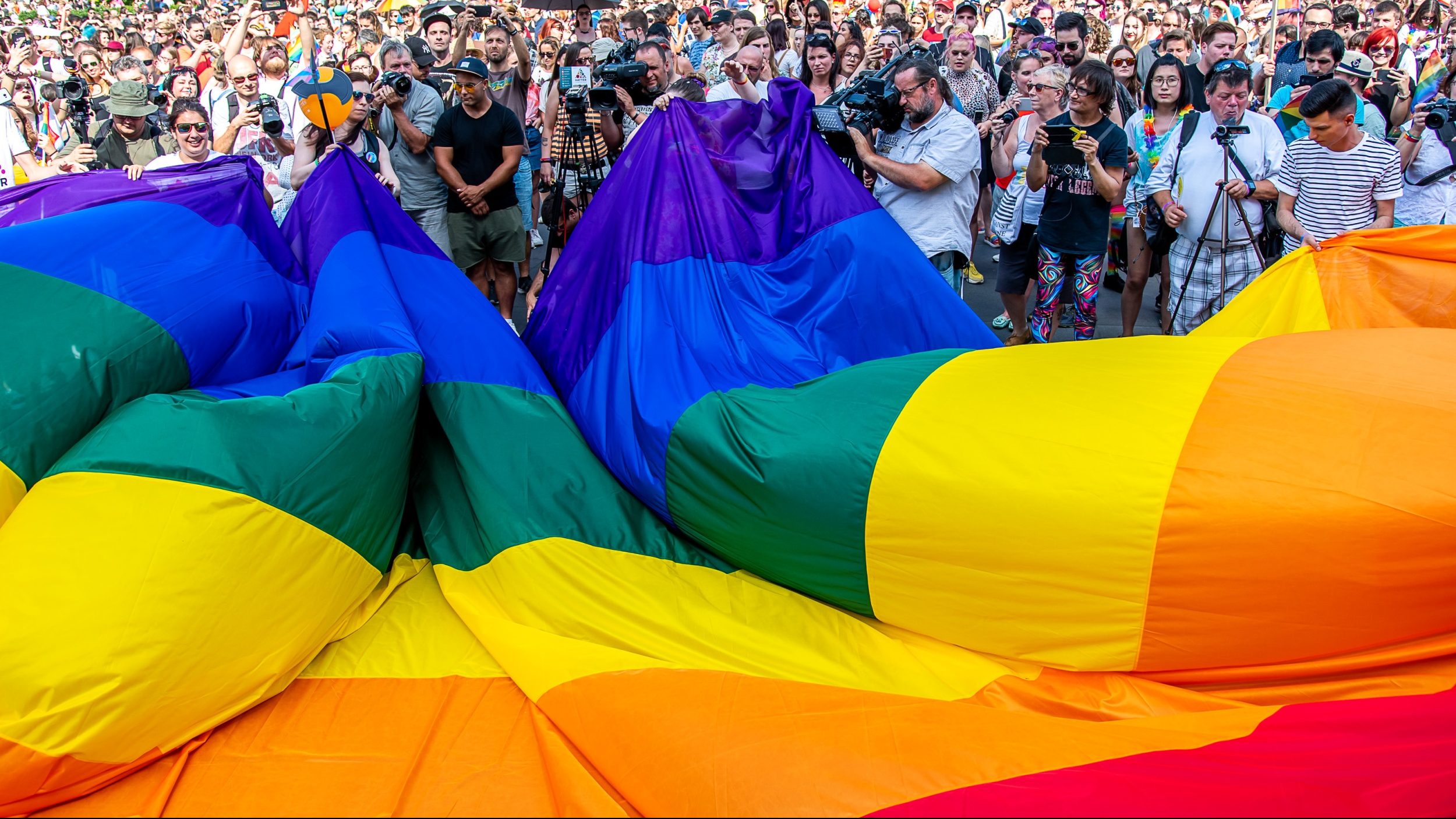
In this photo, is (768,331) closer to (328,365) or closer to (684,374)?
(684,374)

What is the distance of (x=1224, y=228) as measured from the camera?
5.09 metres

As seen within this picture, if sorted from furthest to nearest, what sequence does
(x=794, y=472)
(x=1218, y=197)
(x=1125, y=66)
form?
(x=1125, y=66) < (x=1218, y=197) < (x=794, y=472)

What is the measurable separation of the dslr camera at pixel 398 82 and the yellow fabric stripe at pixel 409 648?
146 inches

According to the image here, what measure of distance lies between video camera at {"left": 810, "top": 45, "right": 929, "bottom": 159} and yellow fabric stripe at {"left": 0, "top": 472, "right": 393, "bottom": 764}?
3.23 meters

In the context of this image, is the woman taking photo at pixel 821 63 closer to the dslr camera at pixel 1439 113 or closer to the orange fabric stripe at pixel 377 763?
the dslr camera at pixel 1439 113

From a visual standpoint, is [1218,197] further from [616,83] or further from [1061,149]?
[616,83]

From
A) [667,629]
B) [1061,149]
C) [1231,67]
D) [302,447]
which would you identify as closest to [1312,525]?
[667,629]

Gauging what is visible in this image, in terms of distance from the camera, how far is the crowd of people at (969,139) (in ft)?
16.3

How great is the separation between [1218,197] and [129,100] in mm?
5961

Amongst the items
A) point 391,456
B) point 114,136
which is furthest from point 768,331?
point 114,136

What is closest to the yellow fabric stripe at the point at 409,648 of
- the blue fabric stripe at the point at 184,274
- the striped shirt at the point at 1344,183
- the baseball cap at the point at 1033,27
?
the blue fabric stripe at the point at 184,274

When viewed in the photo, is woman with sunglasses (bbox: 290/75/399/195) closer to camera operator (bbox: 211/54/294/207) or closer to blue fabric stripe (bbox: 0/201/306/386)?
camera operator (bbox: 211/54/294/207)

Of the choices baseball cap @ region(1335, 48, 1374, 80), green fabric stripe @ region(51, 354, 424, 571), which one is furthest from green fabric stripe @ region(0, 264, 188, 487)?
baseball cap @ region(1335, 48, 1374, 80)

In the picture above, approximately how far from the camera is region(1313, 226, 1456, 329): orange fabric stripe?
10.3 feet
